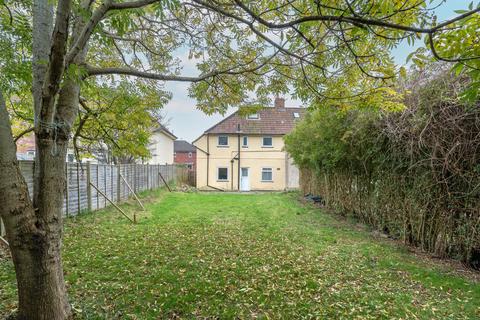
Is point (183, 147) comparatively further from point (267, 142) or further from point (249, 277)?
point (249, 277)

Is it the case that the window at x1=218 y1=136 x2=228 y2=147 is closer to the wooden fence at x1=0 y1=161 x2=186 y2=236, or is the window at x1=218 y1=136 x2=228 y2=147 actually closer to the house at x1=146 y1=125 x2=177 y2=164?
the house at x1=146 y1=125 x2=177 y2=164

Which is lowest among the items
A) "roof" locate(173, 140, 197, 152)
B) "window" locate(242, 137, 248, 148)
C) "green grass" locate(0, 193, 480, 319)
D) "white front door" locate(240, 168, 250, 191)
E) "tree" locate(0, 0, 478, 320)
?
"green grass" locate(0, 193, 480, 319)

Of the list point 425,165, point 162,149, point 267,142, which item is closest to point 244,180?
point 267,142

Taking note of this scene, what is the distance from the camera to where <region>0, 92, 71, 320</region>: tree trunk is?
6.88 ft

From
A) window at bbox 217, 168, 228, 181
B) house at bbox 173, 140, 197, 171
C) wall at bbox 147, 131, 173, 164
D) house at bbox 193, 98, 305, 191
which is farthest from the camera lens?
house at bbox 173, 140, 197, 171

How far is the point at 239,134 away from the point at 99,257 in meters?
16.7

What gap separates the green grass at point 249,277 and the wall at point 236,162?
14.1 meters

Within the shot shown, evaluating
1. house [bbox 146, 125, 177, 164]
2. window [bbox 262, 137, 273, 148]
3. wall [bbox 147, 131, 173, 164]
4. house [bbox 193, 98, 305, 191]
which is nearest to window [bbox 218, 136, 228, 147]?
house [bbox 193, 98, 305, 191]

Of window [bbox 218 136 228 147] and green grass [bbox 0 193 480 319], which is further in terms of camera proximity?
window [bbox 218 136 228 147]

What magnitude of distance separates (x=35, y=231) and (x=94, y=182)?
687 cm

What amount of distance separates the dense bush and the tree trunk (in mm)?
3345

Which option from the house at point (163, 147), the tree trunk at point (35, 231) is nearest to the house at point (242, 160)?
the house at point (163, 147)

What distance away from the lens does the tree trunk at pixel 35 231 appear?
2.10 metres

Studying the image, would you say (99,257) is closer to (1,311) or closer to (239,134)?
(1,311)
